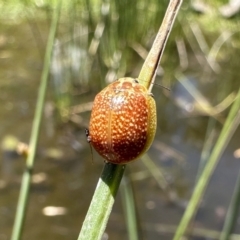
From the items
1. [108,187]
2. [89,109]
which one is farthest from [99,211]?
[89,109]

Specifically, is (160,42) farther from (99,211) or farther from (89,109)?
(89,109)

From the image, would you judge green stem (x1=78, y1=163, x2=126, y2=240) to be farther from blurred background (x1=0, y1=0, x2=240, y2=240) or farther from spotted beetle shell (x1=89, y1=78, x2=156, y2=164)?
blurred background (x1=0, y1=0, x2=240, y2=240)

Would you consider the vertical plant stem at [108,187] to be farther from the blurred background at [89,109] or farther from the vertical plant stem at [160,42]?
the blurred background at [89,109]

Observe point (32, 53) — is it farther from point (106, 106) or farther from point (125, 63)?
point (106, 106)

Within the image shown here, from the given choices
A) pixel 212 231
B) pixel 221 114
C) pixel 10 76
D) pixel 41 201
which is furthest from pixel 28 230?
pixel 10 76

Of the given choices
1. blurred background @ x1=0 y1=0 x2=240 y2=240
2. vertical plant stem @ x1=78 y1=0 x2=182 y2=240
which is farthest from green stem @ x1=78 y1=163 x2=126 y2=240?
blurred background @ x1=0 y1=0 x2=240 y2=240
